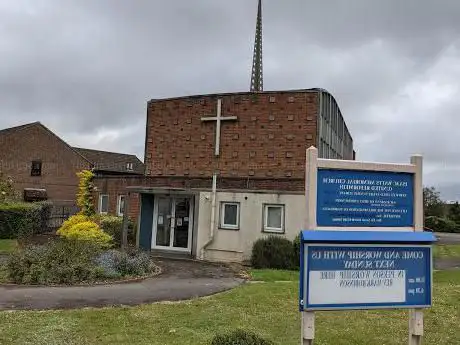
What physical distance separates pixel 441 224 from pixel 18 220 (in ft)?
128

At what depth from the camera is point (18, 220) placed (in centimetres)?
2714

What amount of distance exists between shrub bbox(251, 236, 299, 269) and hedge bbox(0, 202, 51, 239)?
44.8ft

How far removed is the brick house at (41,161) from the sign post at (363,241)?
47.4 metres

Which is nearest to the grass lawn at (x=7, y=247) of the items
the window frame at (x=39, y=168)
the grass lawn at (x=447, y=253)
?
the grass lawn at (x=447, y=253)

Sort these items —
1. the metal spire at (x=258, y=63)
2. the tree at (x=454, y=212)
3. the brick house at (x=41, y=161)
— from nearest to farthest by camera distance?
the brick house at (x=41, y=161) < the tree at (x=454, y=212) < the metal spire at (x=258, y=63)

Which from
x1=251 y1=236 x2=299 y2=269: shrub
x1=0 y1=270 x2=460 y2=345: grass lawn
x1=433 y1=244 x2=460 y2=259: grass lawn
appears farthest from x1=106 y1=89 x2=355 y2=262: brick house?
x1=0 y1=270 x2=460 y2=345: grass lawn

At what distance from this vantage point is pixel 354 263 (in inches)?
231

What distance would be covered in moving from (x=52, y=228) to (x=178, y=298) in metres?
21.6

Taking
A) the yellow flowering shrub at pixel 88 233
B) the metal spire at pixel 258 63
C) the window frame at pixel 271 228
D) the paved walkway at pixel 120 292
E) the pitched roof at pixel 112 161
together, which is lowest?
the paved walkway at pixel 120 292

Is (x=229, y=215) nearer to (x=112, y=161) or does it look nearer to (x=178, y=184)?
(x=178, y=184)

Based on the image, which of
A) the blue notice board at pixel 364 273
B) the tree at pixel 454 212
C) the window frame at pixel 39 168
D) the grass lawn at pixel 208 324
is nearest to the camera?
the blue notice board at pixel 364 273

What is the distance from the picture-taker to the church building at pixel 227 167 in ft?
62.5

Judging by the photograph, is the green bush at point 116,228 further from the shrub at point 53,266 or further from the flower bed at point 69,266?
the shrub at point 53,266

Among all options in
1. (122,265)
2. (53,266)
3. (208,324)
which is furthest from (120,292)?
(208,324)
